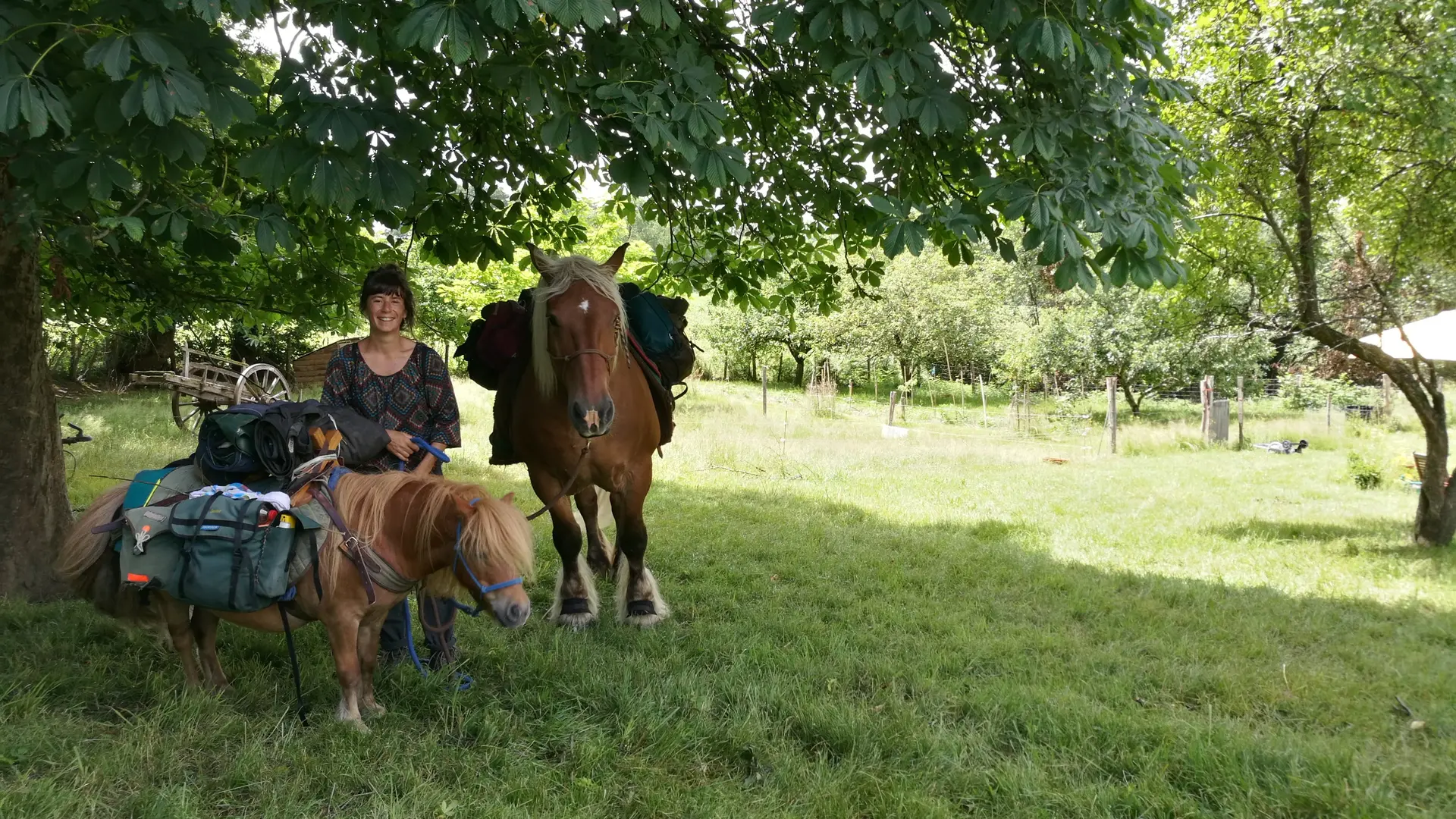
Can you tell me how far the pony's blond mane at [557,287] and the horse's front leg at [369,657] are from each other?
1.51 metres

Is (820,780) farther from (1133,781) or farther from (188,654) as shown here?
(188,654)

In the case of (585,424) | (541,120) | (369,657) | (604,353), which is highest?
(541,120)

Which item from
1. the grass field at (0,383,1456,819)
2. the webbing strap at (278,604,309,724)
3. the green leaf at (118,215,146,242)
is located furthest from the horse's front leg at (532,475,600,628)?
the green leaf at (118,215,146,242)

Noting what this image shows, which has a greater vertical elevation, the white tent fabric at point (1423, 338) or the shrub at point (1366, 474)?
the white tent fabric at point (1423, 338)

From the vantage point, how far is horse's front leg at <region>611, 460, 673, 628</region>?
15.6 ft

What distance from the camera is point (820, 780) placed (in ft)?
9.55

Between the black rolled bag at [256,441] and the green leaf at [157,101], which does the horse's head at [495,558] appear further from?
the green leaf at [157,101]

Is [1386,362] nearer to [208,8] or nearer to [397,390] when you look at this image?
[397,390]

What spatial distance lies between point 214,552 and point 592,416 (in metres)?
1.57

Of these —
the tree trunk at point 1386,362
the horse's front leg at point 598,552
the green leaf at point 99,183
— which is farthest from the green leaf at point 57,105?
the tree trunk at point 1386,362

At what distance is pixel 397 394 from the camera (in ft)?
12.2

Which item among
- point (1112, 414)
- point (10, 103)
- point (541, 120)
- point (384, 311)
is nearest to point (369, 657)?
point (384, 311)

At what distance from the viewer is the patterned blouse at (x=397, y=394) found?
370 centimetres

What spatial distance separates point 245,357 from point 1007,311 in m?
27.4
